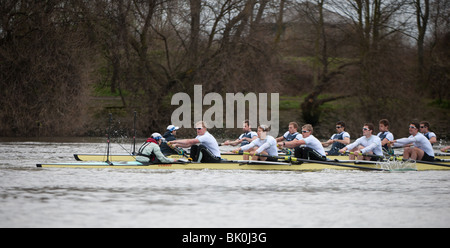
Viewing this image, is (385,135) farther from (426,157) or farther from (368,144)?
(368,144)

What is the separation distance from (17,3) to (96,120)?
7739 mm

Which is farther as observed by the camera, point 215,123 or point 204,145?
point 215,123

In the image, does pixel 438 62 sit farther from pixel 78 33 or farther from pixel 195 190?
pixel 195 190

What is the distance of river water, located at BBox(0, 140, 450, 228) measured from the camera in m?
8.98

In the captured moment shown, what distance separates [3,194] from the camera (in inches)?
430

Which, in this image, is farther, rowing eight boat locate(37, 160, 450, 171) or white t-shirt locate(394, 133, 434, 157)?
white t-shirt locate(394, 133, 434, 157)

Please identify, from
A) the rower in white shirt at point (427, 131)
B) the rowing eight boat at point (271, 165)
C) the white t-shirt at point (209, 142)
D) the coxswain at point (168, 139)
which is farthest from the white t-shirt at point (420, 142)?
the coxswain at point (168, 139)

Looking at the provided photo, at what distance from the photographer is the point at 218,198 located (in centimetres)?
1105

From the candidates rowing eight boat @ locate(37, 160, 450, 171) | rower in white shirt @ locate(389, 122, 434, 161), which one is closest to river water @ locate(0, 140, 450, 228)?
rowing eight boat @ locate(37, 160, 450, 171)

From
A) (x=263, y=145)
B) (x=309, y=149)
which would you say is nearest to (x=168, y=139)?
(x=263, y=145)

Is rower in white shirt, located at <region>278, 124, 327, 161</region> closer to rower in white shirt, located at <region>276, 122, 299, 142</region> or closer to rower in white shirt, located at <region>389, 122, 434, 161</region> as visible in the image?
rower in white shirt, located at <region>276, 122, 299, 142</region>

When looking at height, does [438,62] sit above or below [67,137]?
above

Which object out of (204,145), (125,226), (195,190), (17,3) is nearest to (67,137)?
(17,3)
